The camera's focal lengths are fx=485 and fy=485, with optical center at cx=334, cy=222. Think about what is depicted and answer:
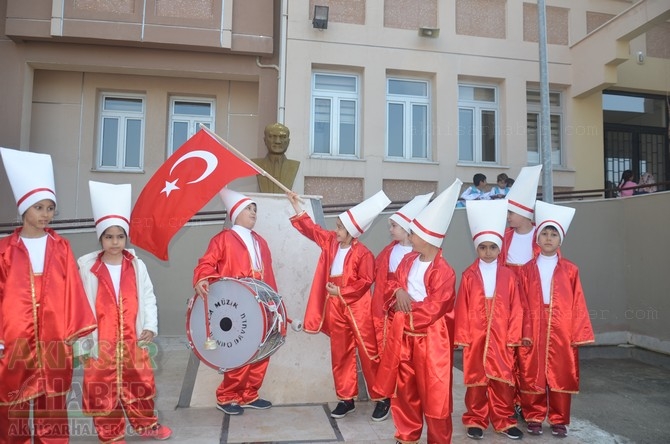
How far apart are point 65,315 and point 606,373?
646cm

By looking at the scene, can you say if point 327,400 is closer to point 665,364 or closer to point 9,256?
point 9,256

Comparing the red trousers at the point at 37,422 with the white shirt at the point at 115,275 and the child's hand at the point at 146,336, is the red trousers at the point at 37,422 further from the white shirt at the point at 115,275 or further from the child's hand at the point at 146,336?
the white shirt at the point at 115,275

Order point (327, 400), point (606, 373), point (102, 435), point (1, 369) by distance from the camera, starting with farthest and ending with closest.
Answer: point (606, 373)
point (327, 400)
point (102, 435)
point (1, 369)

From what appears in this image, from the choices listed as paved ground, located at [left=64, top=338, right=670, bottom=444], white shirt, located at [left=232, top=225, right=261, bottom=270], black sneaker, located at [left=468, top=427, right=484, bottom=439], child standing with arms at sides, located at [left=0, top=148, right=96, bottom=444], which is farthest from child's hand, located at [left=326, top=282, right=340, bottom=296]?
child standing with arms at sides, located at [left=0, top=148, right=96, bottom=444]

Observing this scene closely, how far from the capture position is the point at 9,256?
317cm

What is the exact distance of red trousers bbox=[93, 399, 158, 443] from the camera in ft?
11.1

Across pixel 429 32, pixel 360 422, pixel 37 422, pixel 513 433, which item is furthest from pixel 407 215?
pixel 429 32

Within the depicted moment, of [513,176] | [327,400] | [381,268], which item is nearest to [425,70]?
[513,176]

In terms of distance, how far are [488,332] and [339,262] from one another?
1358mm

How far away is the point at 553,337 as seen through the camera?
13.1 ft

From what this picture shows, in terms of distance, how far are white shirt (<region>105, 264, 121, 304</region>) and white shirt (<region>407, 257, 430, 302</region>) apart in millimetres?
2127

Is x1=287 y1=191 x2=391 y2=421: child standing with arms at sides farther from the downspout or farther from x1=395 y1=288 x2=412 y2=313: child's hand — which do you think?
the downspout

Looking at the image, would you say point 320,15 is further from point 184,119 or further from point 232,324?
point 232,324

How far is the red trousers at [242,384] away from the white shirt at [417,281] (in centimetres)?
153
